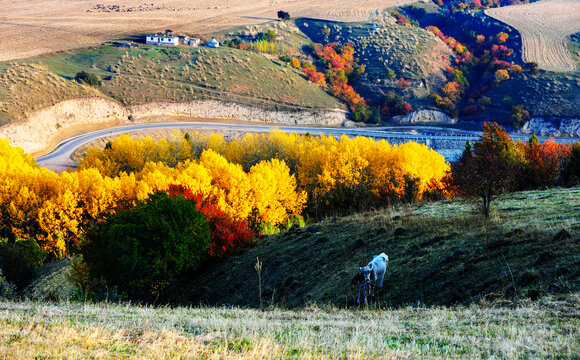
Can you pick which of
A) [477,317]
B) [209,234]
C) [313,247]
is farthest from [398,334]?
[209,234]

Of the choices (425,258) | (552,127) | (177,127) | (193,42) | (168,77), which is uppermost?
(193,42)

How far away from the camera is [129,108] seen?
364 ft

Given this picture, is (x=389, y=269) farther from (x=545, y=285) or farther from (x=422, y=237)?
(x=545, y=285)

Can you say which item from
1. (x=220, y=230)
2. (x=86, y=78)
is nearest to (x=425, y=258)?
(x=220, y=230)

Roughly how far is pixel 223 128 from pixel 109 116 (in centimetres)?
2633

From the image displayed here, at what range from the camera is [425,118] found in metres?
140

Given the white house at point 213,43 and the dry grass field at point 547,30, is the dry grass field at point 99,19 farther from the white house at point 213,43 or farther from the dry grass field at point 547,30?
the dry grass field at point 547,30

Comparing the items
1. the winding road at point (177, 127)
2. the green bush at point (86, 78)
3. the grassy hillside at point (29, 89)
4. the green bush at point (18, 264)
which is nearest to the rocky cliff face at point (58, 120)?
the grassy hillside at point (29, 89)

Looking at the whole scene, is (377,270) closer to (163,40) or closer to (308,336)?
(308,336)

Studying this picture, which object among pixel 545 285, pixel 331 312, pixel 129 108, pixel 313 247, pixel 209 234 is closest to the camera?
pixel 545 285

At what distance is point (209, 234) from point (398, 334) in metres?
25.9

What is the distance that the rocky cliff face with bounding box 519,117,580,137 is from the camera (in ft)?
397

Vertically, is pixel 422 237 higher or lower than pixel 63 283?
higher

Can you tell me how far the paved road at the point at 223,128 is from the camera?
85.5 meters
